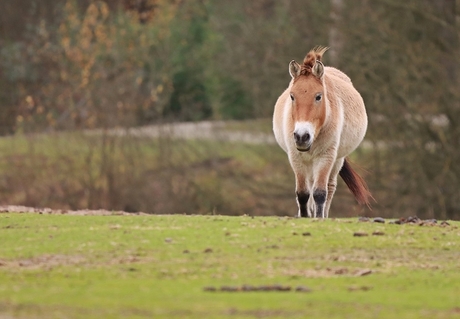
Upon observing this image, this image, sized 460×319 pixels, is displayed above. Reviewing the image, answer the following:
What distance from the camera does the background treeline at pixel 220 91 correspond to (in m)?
23.6

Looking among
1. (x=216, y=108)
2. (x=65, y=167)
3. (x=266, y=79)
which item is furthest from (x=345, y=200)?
(x=216, y=108)

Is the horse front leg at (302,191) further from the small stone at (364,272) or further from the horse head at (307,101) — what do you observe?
the small stone at (364,272)

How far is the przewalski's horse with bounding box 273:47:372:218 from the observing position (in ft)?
39.8

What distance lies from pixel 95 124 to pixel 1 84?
533cm

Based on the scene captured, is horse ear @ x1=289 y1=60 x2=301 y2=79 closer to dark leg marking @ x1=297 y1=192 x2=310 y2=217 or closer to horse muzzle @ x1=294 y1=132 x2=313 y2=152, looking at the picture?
horse muzzle @ x1=294 y1=132 x2=313 y2=152

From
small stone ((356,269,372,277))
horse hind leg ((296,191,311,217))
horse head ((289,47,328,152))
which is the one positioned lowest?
small stone ((356,269,372,277))

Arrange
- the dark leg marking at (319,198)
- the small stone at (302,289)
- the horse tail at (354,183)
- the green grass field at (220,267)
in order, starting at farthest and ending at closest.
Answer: the horse tail at (354,183) → the dark leg marking at (319,198) → the small stone at (302,289) → the green grass field at (220,267)

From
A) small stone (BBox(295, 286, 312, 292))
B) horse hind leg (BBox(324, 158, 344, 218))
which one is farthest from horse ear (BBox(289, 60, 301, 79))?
small stone (BBox(295, 286, 312, 292))

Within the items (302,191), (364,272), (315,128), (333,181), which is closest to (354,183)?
(333,181)

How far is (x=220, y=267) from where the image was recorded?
916 centimetres

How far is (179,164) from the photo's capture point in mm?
26766

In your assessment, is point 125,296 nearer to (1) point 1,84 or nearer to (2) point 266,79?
(2) point 266,79

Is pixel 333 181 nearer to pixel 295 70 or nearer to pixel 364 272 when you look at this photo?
pixel 295 70

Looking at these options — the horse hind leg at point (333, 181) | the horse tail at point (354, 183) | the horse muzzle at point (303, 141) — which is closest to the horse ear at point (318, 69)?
the horse muzzle at point (303, 141)
